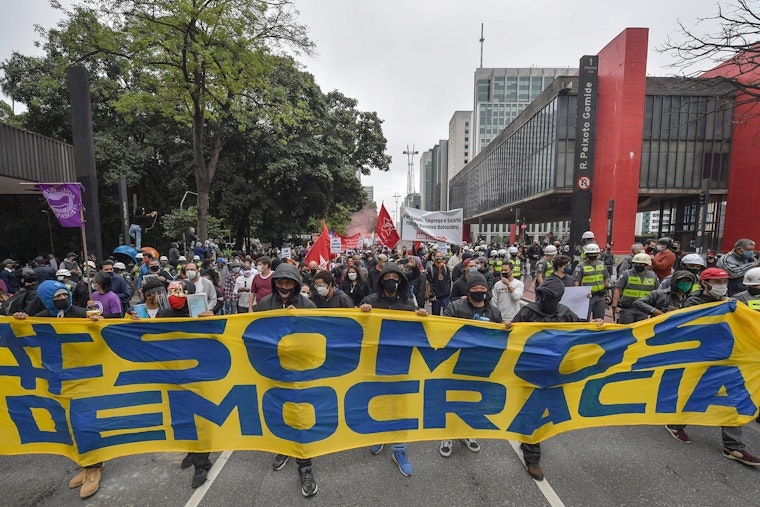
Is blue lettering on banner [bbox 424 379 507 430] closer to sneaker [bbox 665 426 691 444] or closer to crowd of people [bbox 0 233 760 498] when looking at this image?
crowd of people [bbox 0 233 760 498]

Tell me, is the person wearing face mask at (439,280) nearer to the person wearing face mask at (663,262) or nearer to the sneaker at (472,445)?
the person wearing face mask at (663,262)

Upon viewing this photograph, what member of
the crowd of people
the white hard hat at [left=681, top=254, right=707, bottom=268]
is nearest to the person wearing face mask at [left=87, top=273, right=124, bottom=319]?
the crowd of people

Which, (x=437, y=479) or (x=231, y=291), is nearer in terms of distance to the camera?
(x=437, y=479)

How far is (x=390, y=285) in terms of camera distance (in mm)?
4023

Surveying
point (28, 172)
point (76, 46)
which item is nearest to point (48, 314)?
point (28, 172)

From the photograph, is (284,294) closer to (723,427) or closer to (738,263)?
(723,427)

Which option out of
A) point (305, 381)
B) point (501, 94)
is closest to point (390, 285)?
point (305, 381)

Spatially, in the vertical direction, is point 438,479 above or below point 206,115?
below

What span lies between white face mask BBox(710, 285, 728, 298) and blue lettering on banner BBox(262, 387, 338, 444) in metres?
3.99

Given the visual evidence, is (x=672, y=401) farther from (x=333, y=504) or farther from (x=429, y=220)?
(x=429, y=220)

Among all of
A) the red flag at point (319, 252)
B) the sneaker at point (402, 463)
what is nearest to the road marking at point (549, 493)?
the sneaker at point (402, 463)

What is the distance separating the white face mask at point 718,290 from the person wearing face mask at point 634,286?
1395 millimetres

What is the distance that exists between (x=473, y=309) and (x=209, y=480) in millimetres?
2990

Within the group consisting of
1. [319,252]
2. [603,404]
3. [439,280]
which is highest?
[319,252]
